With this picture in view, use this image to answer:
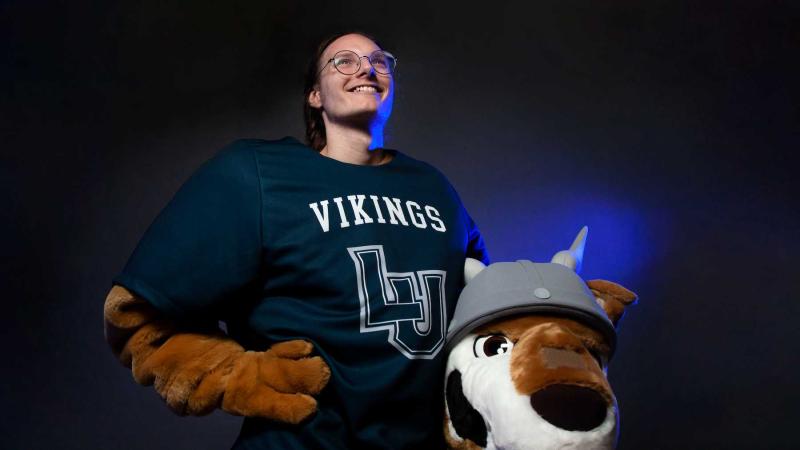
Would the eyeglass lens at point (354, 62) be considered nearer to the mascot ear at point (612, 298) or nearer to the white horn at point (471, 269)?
the white horn at point (471, 269)

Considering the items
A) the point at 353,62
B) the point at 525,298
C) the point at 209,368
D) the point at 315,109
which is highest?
the point at 353,62

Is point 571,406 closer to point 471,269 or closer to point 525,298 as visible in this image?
point 525,298

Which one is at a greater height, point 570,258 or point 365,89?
point 365,89

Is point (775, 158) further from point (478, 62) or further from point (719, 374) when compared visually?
point (478, 62)

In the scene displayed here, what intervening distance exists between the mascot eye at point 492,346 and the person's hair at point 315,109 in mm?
560

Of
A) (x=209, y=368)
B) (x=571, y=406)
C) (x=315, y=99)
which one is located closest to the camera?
(x=571, y=406)

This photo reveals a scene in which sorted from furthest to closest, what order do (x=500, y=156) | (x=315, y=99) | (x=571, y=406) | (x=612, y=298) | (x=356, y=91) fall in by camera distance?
(x=500, y=156) < (x=315, y=99) < (x=356, y=91) < (x=612, y=298) < (x=571, y=406)

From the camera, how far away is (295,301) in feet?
2.94

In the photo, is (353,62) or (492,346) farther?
(353,62)

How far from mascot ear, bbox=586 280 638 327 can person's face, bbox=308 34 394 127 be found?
494 mm

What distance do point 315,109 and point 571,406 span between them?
846mm

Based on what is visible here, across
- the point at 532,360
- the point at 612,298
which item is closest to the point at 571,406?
the point at 532,360

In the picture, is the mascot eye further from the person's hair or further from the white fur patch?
the person's hair

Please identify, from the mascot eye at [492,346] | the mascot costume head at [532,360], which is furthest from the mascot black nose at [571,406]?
the mascot eye at [492,346]
